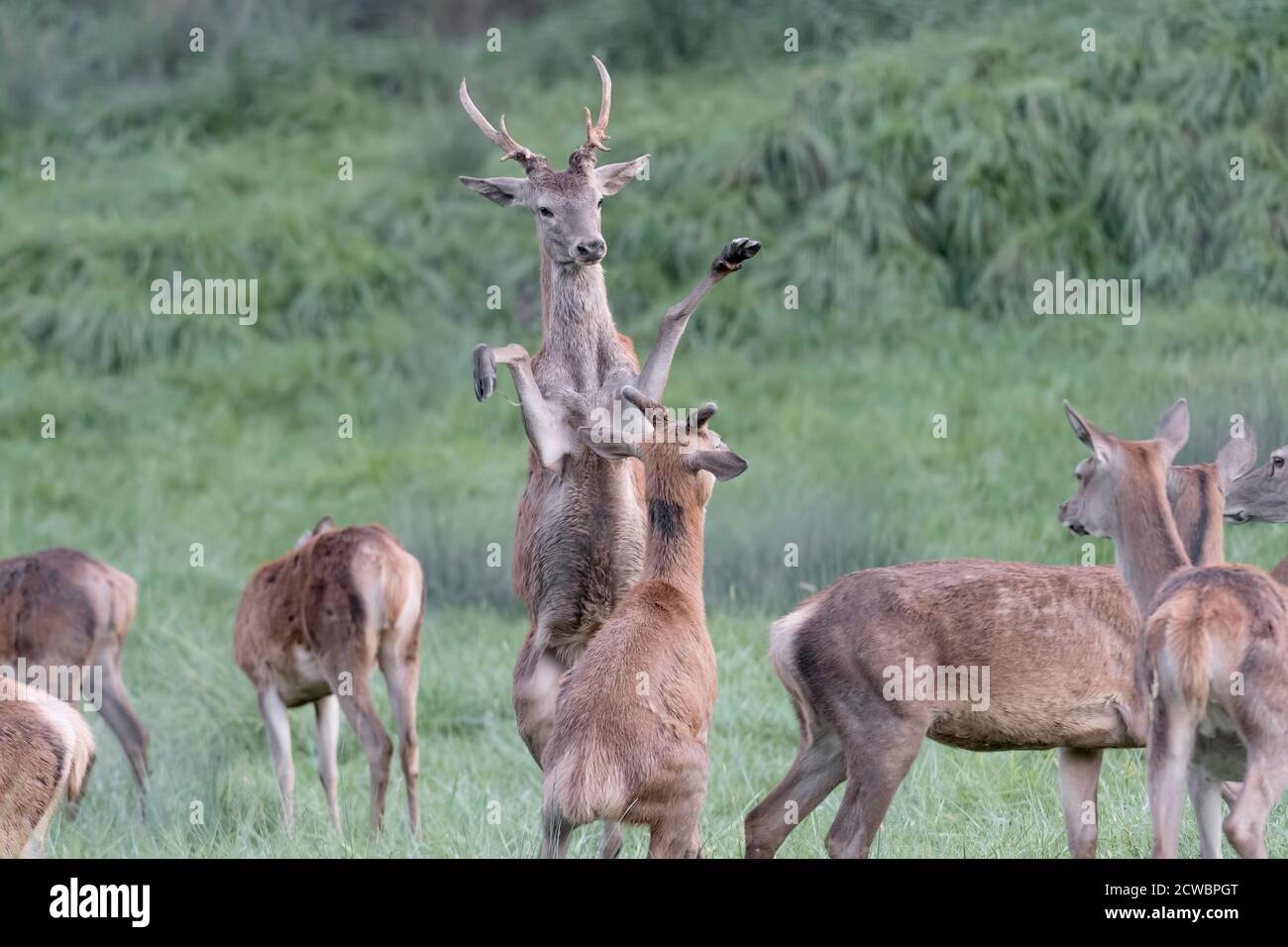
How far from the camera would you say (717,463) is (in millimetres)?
7008

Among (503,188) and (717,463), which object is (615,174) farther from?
(717,463)

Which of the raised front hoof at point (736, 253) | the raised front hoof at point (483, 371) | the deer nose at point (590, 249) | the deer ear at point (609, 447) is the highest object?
the deer nose at point (590, 249)

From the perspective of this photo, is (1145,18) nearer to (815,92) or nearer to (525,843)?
(815,92)

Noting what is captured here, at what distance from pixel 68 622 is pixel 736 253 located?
15.7 ft

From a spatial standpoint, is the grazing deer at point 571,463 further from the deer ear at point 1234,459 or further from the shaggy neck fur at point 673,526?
the deer ear at point 1234,459

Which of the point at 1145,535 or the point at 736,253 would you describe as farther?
the point at 736,253

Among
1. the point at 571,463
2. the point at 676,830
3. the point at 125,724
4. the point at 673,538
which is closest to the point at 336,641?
the point at 125,724

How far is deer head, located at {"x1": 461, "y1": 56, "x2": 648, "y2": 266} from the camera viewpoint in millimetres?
8516

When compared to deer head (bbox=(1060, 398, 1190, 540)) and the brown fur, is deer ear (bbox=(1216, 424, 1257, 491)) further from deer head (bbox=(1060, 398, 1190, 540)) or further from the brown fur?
the brown fur

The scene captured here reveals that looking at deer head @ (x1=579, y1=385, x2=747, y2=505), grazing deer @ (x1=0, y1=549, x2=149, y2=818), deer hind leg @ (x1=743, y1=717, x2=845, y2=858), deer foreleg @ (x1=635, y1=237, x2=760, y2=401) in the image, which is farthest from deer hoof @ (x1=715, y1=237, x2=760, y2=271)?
grazing deer @ (x1=0, y1=549, x2=149, y2=818)

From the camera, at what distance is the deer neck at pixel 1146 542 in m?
6.96

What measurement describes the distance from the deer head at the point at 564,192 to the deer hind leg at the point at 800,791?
7.36ft

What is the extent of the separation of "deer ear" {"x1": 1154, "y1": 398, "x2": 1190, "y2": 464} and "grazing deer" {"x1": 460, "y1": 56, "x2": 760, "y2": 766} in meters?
1.62

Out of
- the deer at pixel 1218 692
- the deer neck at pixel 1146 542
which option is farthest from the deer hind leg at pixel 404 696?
the deer at pixel 1218 692
